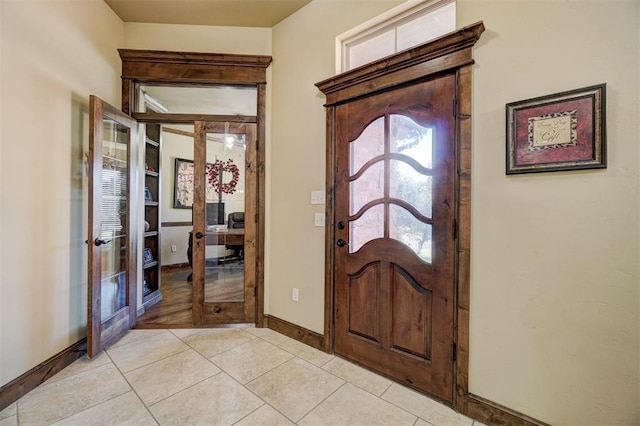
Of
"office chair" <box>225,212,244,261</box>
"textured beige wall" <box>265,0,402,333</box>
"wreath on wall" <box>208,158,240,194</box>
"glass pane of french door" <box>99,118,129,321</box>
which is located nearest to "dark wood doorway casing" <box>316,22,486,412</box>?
"textured beige wall" <box>265,0,402,333</box>

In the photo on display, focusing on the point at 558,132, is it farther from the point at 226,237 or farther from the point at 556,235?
the point at 226,237

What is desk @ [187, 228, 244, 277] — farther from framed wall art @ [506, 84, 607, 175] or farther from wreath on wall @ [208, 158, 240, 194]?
framed wall art @ [506, 84, 607, 175]

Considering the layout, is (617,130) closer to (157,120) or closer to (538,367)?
(538,367)

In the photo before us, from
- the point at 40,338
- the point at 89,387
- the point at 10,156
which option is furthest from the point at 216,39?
the point at 89,387

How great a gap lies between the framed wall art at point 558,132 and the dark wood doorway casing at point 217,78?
2181 millimetres

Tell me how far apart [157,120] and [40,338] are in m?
2.12

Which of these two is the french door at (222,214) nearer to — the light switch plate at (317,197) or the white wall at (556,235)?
the light switch plate at (317,197)

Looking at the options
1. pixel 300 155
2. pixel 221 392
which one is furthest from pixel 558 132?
pixel 221 392

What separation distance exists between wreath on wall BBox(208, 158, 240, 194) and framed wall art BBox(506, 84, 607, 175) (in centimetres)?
241

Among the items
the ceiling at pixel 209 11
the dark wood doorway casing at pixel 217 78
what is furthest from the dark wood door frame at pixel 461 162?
the dark wood doorway casing at pixel 217 78

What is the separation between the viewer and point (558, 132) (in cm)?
143

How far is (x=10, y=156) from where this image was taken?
5.83 feet

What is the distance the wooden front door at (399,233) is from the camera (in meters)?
1.80

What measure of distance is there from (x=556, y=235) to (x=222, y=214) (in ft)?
9.02
